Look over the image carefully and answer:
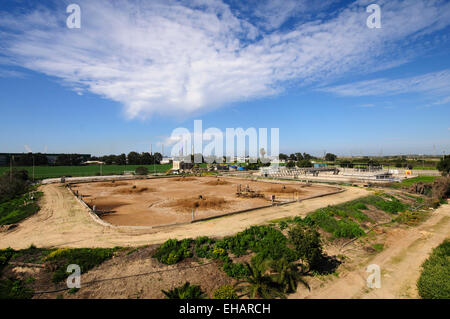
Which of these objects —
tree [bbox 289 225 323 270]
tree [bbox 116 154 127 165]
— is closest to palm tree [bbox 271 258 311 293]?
A: tree [bbox 289 225 323 270]

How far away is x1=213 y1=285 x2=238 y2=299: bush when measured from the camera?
940cm

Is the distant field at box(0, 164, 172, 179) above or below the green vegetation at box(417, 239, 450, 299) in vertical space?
above

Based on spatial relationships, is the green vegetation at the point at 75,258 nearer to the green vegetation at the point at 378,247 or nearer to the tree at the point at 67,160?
the green vegetation at the point at 378,247

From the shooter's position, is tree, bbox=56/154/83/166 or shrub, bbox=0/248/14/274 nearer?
shrub, bbox=0/248/14/274

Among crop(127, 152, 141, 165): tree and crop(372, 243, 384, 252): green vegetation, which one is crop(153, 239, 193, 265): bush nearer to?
crop(372, 243, 384, 252): green vegetation

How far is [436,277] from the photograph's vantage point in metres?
10.8

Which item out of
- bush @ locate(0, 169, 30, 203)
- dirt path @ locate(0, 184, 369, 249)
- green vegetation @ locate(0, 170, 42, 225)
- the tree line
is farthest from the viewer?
the tree line

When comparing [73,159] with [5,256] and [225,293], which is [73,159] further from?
[225,293]

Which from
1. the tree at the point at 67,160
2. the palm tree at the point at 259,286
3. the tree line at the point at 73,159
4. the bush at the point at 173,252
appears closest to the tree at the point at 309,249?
the palm tree at the point at 259,286

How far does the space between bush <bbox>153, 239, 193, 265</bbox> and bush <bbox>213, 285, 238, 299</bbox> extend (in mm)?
3321

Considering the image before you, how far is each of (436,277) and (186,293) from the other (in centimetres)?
1225

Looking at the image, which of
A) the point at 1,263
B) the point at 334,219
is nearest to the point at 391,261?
the point at 334,219

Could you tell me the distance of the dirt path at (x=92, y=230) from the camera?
14741 mm

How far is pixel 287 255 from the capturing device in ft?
42.4
